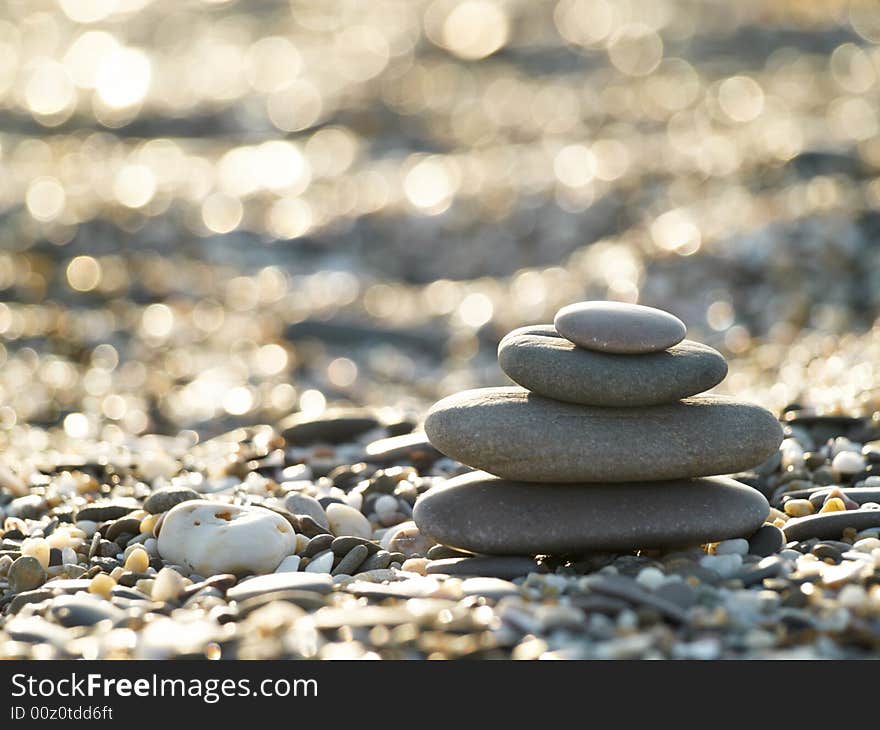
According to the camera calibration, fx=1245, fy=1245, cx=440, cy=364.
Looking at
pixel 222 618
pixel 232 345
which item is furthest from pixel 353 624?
pixel 232 345

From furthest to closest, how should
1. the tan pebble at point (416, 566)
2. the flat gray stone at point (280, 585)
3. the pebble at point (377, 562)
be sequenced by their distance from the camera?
the pebble at point (377, 562)
the tan pebble at point (416, 566)
the flat gray stone at point (280, 585)

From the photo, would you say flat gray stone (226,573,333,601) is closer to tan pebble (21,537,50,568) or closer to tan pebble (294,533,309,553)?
tan pebble (294,533,309,553)

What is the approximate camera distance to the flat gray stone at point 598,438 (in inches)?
146

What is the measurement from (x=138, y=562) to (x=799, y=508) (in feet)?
7.12

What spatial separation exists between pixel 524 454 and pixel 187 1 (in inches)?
1461

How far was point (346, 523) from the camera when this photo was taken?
440cm

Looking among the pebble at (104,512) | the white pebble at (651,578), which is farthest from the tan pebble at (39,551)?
the white pebble at (651,578)

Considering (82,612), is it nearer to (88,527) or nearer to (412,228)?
(88,527)

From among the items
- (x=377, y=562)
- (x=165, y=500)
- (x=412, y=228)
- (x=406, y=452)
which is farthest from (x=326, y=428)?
(x=412, y=228)

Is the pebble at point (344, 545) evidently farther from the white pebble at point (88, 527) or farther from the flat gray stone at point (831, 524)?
the flat gray stone at point (831, 524)

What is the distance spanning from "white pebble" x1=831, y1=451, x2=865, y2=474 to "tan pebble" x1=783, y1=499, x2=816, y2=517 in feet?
1.35

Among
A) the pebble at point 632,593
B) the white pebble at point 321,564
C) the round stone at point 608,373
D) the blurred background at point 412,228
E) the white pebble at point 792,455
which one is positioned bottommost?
the pebble at point 632,593

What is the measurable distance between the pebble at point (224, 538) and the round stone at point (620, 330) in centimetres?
110
